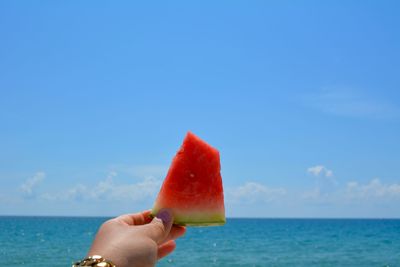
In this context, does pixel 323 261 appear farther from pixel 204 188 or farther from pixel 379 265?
pixel 204 188

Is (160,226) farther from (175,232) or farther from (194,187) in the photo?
(194,187)

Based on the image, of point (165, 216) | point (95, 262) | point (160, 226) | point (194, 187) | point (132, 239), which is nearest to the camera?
point (95, 262)

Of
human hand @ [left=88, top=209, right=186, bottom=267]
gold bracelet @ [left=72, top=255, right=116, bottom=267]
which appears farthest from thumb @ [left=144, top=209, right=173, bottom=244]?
gold bracelet @ [left=72, top=255, right=116, bottom=267]

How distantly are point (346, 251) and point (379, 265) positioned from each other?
8208 millimetres

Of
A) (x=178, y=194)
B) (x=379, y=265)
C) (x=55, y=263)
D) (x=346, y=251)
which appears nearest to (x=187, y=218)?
(x=178, y=194)

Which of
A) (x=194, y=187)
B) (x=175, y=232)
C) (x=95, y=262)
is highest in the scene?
(x=194, y=187)

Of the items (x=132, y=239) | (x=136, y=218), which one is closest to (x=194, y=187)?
A: (x=136, y=218)

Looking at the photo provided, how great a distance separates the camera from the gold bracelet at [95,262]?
7.84 feet

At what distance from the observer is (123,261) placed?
2.58 meters

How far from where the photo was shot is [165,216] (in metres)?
3.02

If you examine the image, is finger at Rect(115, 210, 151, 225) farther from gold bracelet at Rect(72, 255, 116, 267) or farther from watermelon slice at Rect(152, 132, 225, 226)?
gold bracelet at Rect(72, 255, 116, 267)

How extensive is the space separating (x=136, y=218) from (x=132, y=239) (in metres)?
0.36

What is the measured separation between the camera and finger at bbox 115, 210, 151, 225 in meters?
2.94

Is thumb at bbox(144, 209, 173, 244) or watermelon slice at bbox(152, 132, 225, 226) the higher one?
watermelon slice at bbox(152, 132, 225, 226)
